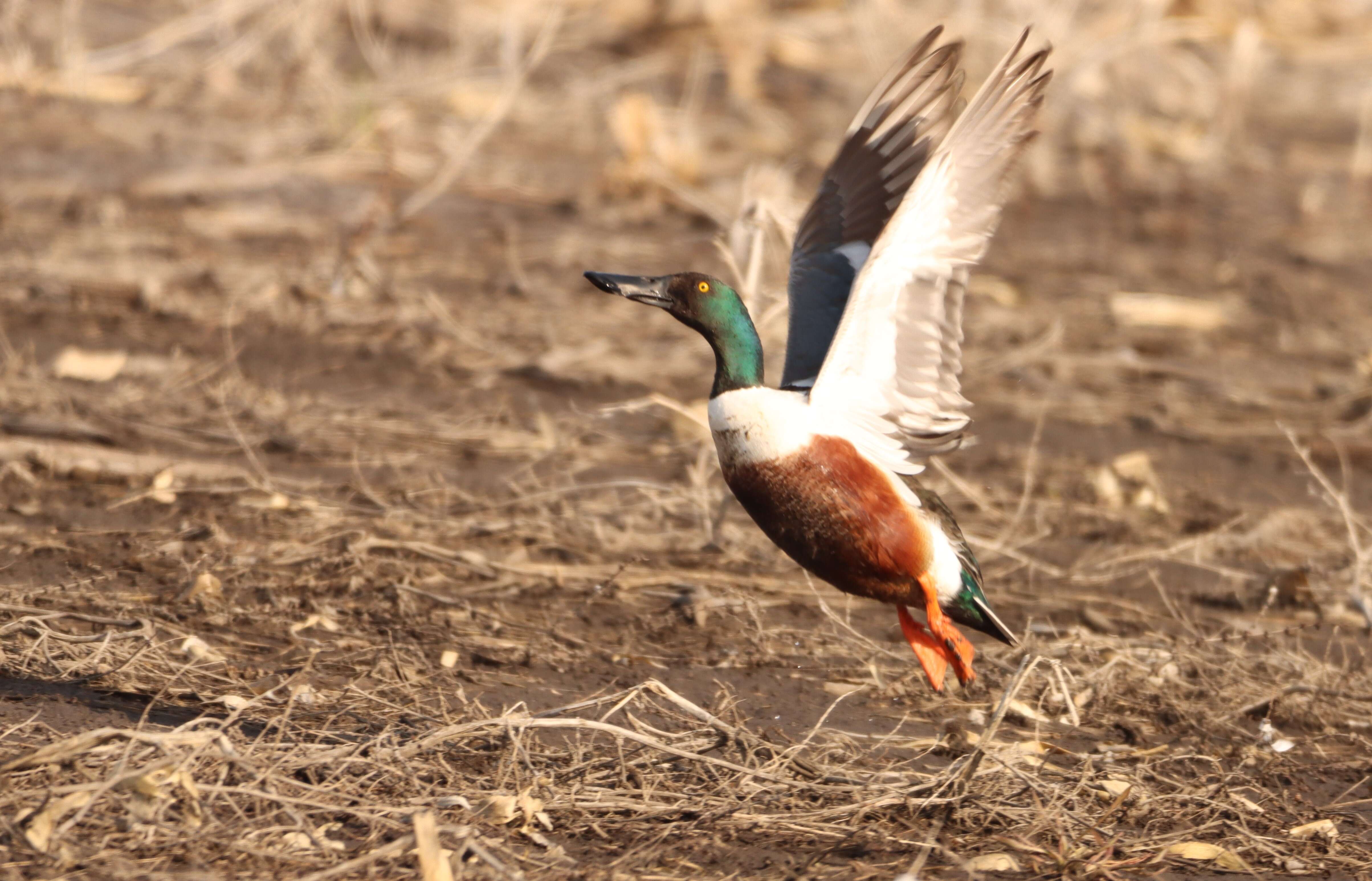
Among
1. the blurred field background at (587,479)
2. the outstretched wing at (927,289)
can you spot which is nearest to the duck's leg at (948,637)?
the blurred field background at (587,479)

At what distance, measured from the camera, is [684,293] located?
367 cm

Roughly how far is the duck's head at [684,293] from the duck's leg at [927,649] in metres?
0.90

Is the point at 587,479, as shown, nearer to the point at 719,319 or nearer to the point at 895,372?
the point at 719,319

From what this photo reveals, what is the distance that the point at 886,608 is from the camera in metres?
4.74

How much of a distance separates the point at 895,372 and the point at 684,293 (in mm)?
555

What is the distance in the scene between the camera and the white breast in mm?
3459

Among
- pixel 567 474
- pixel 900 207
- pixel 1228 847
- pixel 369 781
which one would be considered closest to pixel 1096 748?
pixel 1228 847

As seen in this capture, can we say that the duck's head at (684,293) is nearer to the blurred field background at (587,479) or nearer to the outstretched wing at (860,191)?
the outstretched wing at (860,191)

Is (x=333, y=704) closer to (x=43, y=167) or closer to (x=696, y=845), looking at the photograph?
(x=696, y=845)

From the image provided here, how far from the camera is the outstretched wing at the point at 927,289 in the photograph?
11.3 feet

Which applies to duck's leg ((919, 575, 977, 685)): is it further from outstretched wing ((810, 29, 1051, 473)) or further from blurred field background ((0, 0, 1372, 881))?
outstretched wing ((810, 29, 1051, 473))

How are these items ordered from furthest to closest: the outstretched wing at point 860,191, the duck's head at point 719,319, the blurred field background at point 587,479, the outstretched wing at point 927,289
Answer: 1. the outstretched wing at point 860,191
2. the duck's head at point 719,319
3. the outstretched wing at point 927,289
4. the blurred field background at point 587,479

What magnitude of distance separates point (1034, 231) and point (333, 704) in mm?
6708

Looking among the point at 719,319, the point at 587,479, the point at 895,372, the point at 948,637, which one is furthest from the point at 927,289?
the point at 587,479
